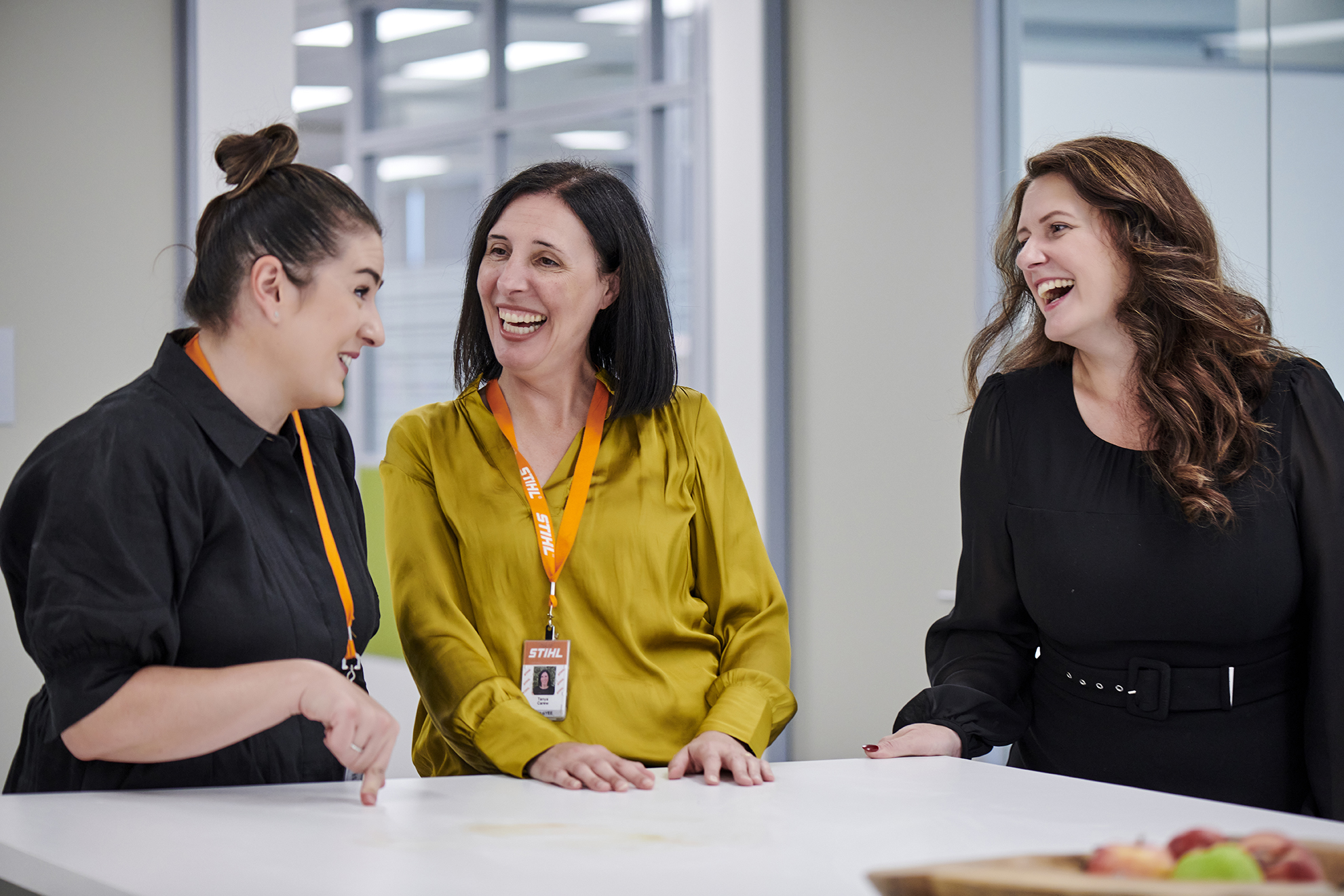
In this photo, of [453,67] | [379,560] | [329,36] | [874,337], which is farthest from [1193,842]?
[329,36]

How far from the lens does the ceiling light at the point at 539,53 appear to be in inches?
294

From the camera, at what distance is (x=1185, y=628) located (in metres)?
2.06

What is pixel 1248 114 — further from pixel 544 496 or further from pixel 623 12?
pixel 623 12

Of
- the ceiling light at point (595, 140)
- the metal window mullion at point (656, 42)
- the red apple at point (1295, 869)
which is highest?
the metal window mullion at point (656, 42)

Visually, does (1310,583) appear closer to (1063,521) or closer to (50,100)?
(1063,521)

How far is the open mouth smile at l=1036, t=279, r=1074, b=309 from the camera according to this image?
223 cm

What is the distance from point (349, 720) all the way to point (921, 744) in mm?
933

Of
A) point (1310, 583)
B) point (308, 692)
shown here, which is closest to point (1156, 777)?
point (1310, 583)

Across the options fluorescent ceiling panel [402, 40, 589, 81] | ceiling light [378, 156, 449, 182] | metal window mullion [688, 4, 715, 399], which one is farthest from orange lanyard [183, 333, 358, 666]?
ceiling light [378, 156, 449, 182]

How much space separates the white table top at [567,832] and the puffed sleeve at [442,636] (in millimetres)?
98

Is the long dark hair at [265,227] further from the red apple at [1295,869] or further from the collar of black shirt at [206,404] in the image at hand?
the red apple at [1295,869]

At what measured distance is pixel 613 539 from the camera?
2162 mm

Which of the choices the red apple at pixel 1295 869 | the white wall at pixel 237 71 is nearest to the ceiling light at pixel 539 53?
the white wall at pixel 237 71

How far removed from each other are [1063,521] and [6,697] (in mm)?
2832
